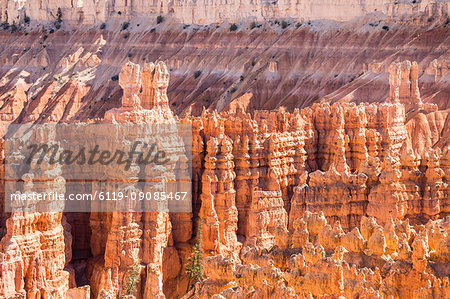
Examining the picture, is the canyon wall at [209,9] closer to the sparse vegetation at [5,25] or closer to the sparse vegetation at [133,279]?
the sparse vegetation at [5,25]

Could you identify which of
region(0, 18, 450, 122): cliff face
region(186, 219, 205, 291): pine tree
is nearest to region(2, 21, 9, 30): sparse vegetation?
region(0, 18, 450, 122): cliff face

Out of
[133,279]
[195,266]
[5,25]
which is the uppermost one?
[5,25]

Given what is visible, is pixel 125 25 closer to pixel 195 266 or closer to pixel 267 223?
pixel 267 223

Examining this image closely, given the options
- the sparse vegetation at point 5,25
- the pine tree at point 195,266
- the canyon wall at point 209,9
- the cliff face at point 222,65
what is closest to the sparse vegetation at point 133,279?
the pine tree at point 195,266

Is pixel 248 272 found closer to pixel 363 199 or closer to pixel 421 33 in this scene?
pixel 363 199

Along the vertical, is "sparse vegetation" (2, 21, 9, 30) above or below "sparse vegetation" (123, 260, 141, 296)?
above

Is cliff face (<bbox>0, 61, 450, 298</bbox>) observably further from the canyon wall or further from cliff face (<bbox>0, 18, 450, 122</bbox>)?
the canyon wall

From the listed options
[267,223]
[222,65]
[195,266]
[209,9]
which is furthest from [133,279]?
[209,9]
